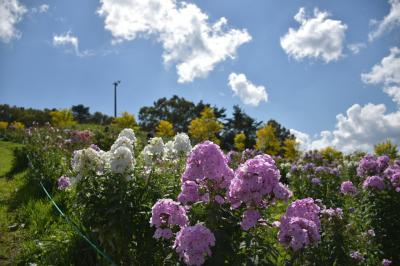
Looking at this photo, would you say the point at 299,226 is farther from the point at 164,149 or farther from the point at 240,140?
the point at 240,140

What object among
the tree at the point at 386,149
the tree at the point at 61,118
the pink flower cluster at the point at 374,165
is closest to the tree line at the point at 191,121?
the tree at the point at 61,118

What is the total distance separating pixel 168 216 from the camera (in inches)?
124

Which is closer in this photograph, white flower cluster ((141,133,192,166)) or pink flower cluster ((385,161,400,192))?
white flower cluster ((141,133,192,166))

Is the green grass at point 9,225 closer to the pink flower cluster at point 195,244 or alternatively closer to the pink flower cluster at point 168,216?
the pink flower cluster at point 168,216

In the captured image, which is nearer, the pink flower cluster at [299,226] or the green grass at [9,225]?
the pink flower cluster at [299,226]

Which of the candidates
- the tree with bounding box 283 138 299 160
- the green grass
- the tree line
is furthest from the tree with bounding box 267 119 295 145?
the green grass

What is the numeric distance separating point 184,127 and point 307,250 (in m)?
59.1

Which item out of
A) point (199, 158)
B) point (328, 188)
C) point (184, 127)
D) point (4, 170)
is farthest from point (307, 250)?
point (184, 127)

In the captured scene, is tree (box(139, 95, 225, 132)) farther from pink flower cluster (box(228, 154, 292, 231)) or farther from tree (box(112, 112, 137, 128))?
pink flower cluster (box(228, 154, 292, 231))

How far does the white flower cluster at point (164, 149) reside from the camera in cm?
500

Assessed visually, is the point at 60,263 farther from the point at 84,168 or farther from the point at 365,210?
the point at 365,210

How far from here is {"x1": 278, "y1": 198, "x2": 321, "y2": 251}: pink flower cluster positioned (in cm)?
295

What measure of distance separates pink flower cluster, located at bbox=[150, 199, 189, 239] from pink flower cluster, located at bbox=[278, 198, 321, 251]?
78cm

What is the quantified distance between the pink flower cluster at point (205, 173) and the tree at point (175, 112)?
190 ft
